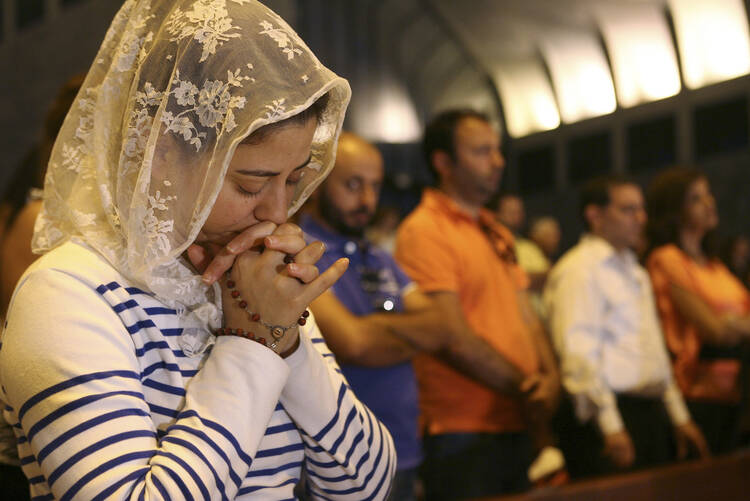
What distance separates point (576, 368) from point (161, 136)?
7.02 feet

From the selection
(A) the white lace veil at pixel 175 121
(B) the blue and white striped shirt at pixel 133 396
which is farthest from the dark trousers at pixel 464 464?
(A) the white lace veil at pixel 175 121

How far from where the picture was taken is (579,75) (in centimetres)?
319

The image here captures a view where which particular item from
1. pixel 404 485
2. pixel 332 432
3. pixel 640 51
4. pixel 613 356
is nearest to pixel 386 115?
Result: pixel 640 51

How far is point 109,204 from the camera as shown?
3.11 feet

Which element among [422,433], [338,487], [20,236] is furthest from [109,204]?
[422,433]

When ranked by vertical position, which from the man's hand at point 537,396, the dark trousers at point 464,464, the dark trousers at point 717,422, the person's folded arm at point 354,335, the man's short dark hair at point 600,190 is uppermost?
the man's short dark hair at point 600,190

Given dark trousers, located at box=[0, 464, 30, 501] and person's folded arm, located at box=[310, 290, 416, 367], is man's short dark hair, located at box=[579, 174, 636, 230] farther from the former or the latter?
dark trousers, located at box=[0, 464, 30, 501]

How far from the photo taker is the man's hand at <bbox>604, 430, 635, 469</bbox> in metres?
2.69

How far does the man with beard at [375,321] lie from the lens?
6.10ft

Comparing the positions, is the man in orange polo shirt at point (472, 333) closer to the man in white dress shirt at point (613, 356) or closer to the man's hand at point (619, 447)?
the man in white dress shirt at point (613, 356)

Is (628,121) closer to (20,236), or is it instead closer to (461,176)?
(461,176)

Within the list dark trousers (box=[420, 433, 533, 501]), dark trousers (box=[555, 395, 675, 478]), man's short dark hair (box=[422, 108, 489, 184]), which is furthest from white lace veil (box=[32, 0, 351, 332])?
dark trousers (box=[555, 395, 675, 478])

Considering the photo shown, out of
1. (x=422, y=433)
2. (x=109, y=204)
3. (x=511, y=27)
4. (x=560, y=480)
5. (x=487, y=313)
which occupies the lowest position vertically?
(x=560, y=480)

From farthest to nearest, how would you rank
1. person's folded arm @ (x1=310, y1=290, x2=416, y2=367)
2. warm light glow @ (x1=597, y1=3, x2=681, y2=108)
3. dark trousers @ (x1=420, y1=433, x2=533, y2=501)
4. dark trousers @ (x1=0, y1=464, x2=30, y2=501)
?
warm light glow @ (x1=597, y1=3, x2=681, y2=108) < dark trousers @ (x1=420, y1=433, x2=533, y2=501) < person's folded arm @ (x1=310, y1=290, x2=416, y2=367) < dark trousers @ (x1=0, y1=464, x2=30, y2=501)
